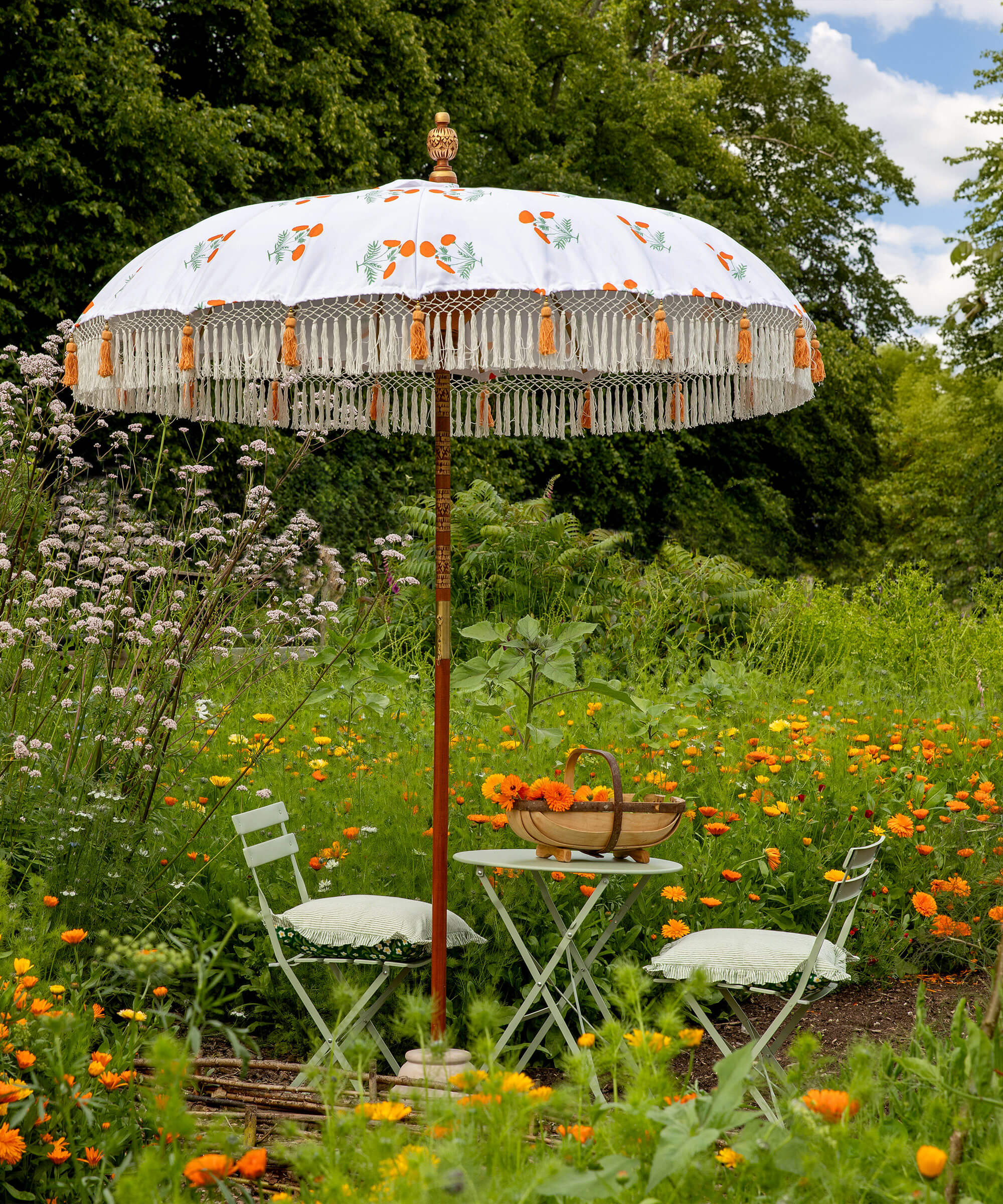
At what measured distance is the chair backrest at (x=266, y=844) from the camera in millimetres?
3332

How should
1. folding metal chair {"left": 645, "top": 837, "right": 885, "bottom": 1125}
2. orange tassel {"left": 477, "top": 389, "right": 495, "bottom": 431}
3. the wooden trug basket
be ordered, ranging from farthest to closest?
orange tassel {"left": 477, "top": 389, "right": 495, "bottom": 431}
the wooden trug basket
folding metal chair {"left": 645, "top": 837, "right": 885, "bottom": 1125}

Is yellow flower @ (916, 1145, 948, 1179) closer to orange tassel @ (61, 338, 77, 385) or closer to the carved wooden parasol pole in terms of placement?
the carved wooden parasol pole

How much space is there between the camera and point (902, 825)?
4.14 meters

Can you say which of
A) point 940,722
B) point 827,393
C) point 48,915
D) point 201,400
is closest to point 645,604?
point 940,722

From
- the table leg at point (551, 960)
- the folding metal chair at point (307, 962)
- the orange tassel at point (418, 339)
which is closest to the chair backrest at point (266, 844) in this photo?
the folding metal chair at point (307, 962)

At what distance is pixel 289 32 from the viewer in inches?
571

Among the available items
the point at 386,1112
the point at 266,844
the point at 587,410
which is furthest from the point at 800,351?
the point at 386,1112

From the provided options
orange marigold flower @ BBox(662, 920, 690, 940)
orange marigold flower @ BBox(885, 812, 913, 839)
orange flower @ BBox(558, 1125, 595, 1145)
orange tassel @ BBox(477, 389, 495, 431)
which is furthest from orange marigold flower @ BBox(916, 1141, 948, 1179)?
orange tassel @ BBox(477, 389, 495, 431)

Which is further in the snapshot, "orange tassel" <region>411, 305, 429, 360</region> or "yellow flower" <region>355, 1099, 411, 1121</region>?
"orange tassel" <region>411, 305, 429, 360</region>

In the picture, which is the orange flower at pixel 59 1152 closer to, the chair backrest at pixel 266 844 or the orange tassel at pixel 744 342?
the chair backrest at pixel 266 844

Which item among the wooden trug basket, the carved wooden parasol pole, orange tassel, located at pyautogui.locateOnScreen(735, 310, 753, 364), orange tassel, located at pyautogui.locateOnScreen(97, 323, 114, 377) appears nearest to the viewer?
orange tassel, located at pyautogui.locateOnScreen(735, 310, 753, 364)

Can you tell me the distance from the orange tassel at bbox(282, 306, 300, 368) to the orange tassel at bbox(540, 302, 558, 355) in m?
0.55

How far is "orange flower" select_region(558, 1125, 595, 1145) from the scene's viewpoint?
5.54 ft

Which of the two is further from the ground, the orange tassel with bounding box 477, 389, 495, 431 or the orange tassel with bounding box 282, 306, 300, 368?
the orange tassel with bounding box 477, 389, 495, 431
